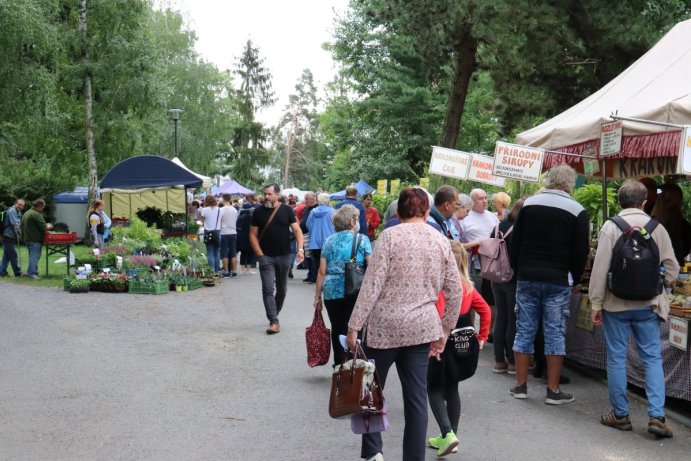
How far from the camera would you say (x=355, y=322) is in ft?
15.6

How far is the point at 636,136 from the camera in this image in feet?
25.5

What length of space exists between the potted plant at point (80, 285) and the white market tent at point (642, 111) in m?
9.05

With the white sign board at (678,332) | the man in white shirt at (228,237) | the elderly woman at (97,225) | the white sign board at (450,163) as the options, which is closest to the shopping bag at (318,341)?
the white sign board at (678,332)

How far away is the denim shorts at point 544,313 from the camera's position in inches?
274

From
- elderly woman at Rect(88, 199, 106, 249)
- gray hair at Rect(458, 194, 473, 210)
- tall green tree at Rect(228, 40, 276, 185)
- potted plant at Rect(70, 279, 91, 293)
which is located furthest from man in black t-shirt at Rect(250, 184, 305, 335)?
tall green tree at Rect(228, 40, 276, 185)

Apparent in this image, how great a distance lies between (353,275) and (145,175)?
14157 mm

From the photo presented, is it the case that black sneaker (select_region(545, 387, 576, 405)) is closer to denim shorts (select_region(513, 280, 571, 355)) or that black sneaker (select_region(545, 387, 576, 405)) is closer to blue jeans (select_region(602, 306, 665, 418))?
denim shorts (select_region(513, 280, 571, 355))

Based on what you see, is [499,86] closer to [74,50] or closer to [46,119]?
[46,119]

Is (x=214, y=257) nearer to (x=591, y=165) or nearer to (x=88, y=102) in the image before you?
(x=88, y=102)

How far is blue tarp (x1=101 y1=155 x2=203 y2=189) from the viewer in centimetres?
2011

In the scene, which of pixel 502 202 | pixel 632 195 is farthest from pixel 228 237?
pixel 632 195

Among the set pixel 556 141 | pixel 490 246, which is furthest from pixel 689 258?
pixel 490 246

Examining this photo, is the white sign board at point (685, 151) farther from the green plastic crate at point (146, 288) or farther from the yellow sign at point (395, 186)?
the yellow sign at point (395, 186)

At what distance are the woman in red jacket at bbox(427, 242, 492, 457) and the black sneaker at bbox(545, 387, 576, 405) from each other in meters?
1.77
